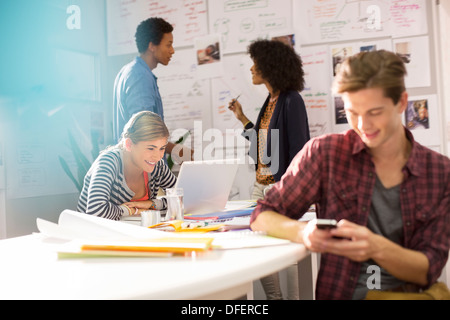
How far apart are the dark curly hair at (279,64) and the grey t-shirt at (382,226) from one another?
195 centimetres

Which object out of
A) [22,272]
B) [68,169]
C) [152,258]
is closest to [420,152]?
[152,258]

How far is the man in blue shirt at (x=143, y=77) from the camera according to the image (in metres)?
2.91

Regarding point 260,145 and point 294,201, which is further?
point 260,145

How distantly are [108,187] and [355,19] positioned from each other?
226 cm

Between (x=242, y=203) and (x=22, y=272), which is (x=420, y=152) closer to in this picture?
(x=22, y=272)

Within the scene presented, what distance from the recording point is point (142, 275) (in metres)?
0.83

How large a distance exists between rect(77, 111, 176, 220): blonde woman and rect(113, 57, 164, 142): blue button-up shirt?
2.20ft

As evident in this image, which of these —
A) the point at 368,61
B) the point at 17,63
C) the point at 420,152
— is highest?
the point at 17,63

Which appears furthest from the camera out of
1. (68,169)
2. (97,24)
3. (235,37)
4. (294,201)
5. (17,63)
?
(97,24)

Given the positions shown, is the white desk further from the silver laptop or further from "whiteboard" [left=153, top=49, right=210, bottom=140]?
"whiteboard" [left=153, top=49, right=210, bottom=140]

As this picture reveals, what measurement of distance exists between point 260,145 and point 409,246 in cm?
208

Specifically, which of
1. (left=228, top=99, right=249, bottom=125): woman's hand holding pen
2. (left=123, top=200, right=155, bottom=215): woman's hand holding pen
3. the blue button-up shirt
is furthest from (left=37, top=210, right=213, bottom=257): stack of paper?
(left=228, top=99, right=249, bottom=125): woman's hand holding pen

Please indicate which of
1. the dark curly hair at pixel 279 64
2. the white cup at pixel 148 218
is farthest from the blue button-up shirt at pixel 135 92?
the white cup at pixel 148 218

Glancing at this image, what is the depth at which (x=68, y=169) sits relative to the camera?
336 centimetres
